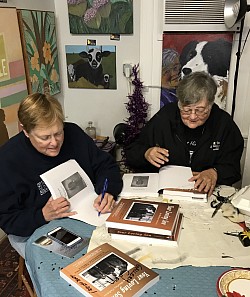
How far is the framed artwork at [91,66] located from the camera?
285 cm

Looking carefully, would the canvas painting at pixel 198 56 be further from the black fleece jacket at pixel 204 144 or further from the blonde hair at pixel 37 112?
the blonde hair at pixel 37 112

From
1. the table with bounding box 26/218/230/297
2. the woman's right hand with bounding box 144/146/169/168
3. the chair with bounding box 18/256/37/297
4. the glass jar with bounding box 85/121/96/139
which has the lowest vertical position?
the chair with bounding box 18/256/37/297

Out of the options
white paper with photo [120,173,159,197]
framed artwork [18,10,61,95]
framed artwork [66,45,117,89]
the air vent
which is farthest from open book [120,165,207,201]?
framed artwork [66,45,117,89]

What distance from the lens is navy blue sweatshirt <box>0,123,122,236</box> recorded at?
132cm

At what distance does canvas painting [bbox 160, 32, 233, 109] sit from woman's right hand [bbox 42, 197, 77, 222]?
5.82 feet

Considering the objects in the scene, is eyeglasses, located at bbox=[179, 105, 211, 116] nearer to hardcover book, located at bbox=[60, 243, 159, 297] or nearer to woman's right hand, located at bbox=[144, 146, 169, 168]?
woman's right hand, located at bbox=[144, 146, 169, 168]

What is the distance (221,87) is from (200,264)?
191 centimetres

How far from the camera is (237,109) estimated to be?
271 cm

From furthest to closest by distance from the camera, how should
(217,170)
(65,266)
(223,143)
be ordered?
(223,143)
(217,170)
(65,266)

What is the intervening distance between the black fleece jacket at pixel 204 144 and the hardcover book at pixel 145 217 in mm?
547

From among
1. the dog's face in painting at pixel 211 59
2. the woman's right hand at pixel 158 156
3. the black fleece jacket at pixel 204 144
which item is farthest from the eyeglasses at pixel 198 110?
the dog's face in painting at pixel 211 59

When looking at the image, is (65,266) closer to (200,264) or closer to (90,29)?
(200,264)

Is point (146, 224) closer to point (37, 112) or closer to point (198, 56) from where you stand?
point (37, 112)

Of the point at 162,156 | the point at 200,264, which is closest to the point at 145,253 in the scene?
the point at 200,264
